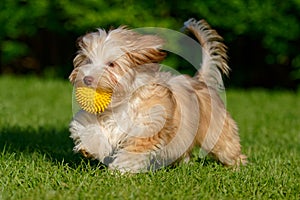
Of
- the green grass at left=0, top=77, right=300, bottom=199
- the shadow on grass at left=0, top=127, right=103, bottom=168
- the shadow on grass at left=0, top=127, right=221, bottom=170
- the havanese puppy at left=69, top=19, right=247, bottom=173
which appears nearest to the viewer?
the green grass at left=0, top=77, right=300, bottom=199

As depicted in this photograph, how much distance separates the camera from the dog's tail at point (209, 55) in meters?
5.62

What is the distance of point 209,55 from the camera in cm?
569

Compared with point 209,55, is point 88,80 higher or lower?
lower

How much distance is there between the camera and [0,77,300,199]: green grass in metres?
4.30

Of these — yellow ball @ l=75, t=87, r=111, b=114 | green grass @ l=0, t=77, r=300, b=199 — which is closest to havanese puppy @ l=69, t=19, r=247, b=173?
yellow ball @ l=75, t=87, r=111, b=114

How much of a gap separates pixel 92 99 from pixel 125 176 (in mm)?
568

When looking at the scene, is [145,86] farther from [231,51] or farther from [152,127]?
[231,51]

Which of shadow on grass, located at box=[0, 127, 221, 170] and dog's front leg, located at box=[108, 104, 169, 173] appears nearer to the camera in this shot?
dog's front leg, located at box=[108, 104, 169, 173]

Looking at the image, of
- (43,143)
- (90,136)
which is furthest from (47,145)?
(90,136)

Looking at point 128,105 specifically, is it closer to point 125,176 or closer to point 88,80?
point 88,80

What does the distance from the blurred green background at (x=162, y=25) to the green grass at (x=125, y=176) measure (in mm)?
3171

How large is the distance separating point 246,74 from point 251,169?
9.13 metres

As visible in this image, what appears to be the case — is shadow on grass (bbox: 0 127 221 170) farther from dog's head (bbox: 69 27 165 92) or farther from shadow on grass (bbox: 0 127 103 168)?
dog's head (bbox: 69 27 165 92)

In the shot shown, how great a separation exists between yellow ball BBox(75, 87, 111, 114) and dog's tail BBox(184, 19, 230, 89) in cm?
120
